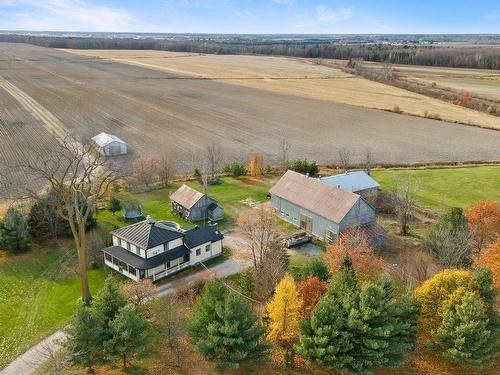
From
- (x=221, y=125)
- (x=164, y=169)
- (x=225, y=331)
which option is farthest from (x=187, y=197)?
(x=221, y=125)

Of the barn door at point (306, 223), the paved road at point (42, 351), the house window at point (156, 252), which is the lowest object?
the paved road at point (42, 351)

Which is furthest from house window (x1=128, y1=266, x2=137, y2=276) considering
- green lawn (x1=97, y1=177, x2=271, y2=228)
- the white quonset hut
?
the white quonset hut

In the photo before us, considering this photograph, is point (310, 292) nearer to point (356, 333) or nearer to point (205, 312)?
point (356, 333)

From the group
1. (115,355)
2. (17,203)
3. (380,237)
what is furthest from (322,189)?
(17,203)

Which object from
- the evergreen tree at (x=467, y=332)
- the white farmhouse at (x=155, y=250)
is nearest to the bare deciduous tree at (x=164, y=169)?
the white farmhouse at (x=155, y=250)

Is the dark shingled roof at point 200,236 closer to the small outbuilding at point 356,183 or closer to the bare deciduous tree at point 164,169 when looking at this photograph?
the small outbuilding at point 356,183

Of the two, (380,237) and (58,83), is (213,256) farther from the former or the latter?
(58,83)

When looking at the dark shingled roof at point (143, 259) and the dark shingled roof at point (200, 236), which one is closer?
the dark shingled roof at point (143, 259)
